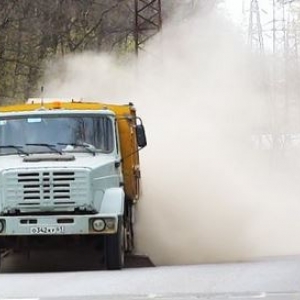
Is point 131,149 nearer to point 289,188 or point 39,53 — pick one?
point 289,188

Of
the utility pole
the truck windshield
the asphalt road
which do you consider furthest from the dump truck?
the utility pole

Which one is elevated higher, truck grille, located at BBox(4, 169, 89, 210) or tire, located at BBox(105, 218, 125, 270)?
truck grille, located at BBox(4, 169, 89, 210)

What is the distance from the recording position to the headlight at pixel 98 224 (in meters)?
14.7

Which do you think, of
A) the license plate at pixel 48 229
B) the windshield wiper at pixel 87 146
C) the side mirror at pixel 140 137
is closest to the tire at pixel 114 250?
the license plate at pixel 48 229

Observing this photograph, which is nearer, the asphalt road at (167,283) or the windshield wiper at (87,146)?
the asphalt road at (167,283)

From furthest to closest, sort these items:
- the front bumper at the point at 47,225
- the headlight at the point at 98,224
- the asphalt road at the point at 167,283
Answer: the headlight at the point at 98,224 < the front bumper at the point at 47,225 < the asphalt road at the point at 167,283

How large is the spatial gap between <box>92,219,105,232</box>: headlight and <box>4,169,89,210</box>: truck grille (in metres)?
0.41

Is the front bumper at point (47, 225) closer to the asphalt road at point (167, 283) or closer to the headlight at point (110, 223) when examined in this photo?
the headlight at point (110, 223)

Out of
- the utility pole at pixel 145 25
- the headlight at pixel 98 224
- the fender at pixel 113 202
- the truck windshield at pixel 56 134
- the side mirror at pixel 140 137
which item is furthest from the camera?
the utility pole at pixel 145 25

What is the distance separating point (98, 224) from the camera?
1473 centimetres

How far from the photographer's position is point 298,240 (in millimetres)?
22359

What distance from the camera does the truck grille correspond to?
1462cm

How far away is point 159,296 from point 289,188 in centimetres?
1984

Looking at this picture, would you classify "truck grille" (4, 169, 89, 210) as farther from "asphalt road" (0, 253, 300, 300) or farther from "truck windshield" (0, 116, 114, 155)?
"asphalt road" (0, 253, 300, 300)
